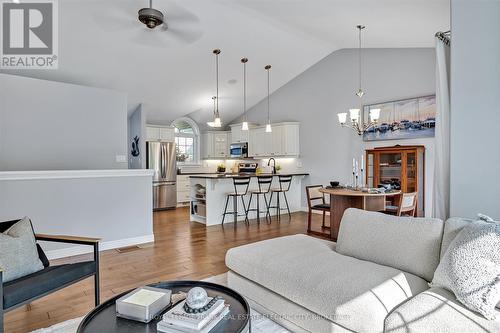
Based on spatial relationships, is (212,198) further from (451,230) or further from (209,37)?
(451,230)

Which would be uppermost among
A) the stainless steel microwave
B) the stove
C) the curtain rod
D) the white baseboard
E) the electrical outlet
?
the curtain rod

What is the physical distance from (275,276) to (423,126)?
4.62 m

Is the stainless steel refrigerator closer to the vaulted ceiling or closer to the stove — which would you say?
the vaulted ceiling

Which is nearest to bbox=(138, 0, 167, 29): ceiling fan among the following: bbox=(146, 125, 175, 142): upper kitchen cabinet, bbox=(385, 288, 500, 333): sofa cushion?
bbox=(385, 288, 500, 333): sofa cushion

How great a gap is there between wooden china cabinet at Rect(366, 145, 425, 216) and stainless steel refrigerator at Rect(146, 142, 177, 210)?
4832 mm

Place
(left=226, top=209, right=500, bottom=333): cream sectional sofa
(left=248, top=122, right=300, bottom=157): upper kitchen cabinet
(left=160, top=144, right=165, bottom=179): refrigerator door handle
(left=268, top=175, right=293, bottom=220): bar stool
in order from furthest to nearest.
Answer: (left=160, top=144, right=165, bottom=179): refrigerator door handle → (left=248, top=122, right=300, bottom=157): upper kitchen cabinet → (left=268, top=175, right=293, bottom=220): bar stool → (left=226, top=209, right=500, bottom=333): cream sectional sofa

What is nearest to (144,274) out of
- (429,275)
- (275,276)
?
(275,276)

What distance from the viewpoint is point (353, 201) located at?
4512mm

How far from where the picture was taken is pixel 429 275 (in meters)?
2.04

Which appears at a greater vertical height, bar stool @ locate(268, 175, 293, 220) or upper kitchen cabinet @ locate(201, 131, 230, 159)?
upper kitchen cabinet @ locate(201, 131, 230, 159)

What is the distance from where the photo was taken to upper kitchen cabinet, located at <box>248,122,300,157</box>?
7.66 m

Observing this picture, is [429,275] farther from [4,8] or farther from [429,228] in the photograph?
[4,8]

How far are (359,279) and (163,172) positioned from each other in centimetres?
667

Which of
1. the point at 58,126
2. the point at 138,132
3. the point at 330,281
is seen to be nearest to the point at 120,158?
the point at 58,126
